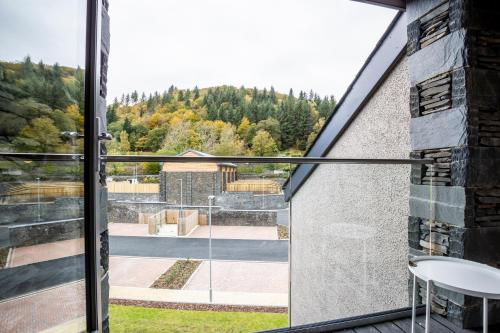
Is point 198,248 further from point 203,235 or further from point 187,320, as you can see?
point 187,320

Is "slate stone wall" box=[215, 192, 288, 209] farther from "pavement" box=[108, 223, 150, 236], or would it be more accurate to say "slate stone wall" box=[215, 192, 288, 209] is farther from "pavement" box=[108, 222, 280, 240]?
"pavement" box=[108, 223, 150, 236]

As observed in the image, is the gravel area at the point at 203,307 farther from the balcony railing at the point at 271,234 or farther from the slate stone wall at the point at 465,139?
the slate stone wall at the point at 465,139

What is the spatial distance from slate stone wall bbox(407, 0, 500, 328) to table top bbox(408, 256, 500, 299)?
610 millimetres

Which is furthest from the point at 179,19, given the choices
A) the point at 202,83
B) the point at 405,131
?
the point at 405,131

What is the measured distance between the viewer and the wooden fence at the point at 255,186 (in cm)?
227

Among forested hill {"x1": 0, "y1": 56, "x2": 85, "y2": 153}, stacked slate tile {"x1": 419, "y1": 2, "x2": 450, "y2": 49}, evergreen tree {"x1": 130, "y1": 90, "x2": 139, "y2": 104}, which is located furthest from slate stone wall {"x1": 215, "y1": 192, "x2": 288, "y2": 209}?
evergreen tree {"x1": 130, "y1": 90, "x2": 139, "y2": 104}

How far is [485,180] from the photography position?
79.5 inches

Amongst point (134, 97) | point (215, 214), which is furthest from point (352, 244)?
point (134, 97)

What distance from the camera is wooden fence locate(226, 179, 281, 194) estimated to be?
227cm

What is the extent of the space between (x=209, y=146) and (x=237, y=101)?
95.4 inches

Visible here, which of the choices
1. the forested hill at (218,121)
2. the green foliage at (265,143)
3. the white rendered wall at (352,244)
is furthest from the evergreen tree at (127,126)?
the white rendered wall at (352,244)

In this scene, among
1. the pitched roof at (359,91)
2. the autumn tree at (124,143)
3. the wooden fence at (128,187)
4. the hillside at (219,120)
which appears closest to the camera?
the wooden fence at (128,187)

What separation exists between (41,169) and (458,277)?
1814mm

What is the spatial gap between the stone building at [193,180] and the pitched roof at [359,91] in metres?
0.51
